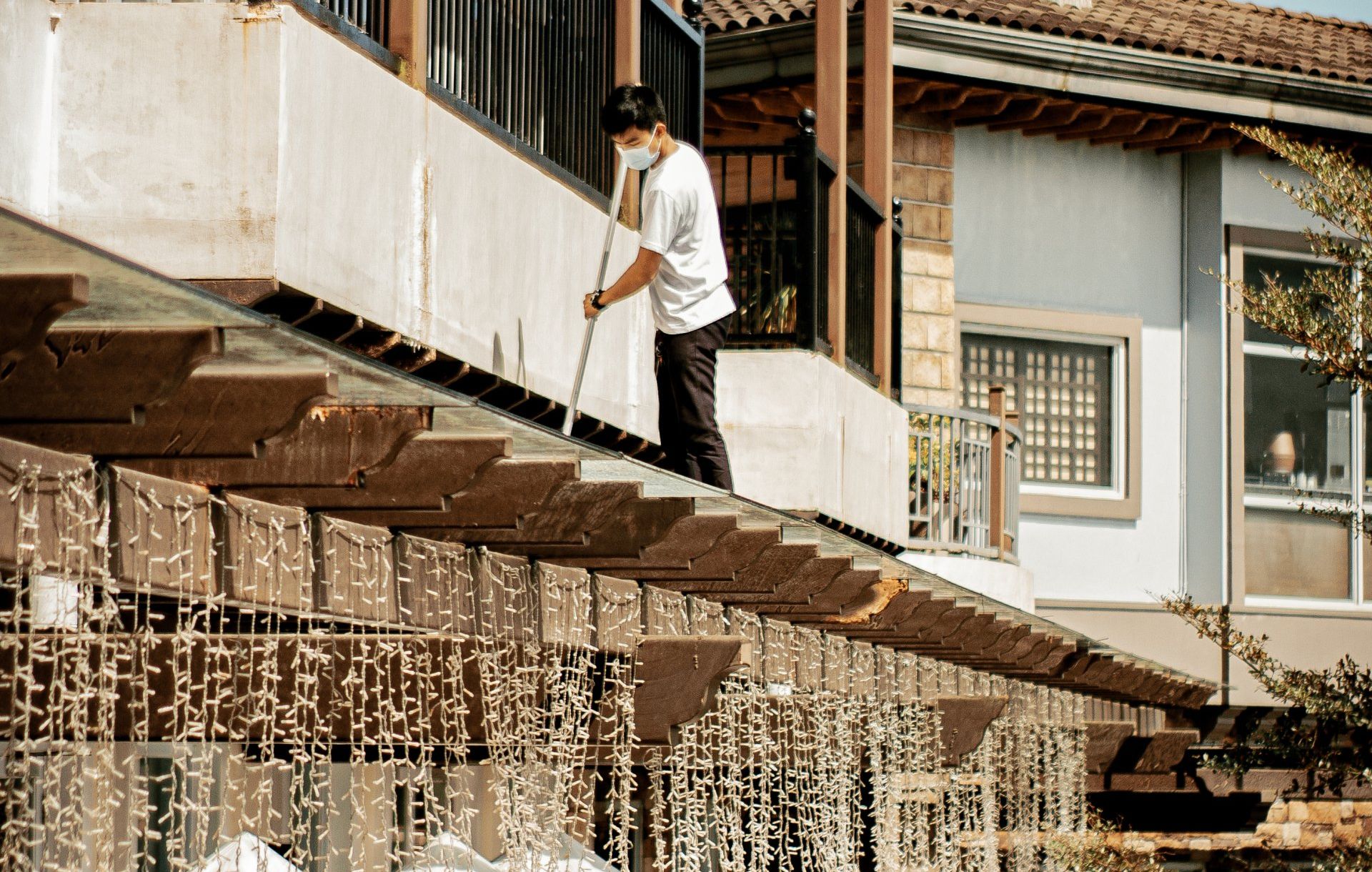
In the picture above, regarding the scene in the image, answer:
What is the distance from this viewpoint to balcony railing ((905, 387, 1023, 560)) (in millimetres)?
15469

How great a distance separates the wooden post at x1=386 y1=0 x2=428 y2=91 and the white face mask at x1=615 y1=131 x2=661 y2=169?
4.31 ft

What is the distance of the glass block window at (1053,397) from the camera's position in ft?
64.9

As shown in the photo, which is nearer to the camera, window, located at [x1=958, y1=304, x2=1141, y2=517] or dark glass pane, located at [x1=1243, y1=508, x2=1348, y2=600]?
window, located at [x1=958, y1=304, x2=1141, y2=517]

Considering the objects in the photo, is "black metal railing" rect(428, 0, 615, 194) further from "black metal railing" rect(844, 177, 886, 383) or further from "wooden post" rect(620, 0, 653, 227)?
"black metal railing" rect(844, 177, 886, 383)

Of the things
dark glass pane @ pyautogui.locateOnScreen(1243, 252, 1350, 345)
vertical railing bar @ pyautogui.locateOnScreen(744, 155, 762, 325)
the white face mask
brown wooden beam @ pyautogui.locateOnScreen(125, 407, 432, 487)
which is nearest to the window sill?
dark glass pane @ pyautogui.locateOnScreen(1243, 252, 1350, 345)

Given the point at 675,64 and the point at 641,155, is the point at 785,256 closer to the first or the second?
the point at 675,64

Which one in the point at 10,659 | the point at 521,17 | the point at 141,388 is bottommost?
the point at 10,659

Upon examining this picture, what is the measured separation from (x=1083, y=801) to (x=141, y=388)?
14.5 metres

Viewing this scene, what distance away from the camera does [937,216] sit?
64.1 ft

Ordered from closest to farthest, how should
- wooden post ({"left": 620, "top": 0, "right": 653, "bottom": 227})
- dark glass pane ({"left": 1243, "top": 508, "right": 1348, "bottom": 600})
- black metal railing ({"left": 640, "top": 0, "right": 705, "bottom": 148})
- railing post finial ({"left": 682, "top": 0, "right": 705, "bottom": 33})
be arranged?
wooden post ({"left": 620, "top": 0, "right": 653, "bottom": 227}) < black metal railing ({"left": 640, "top": 0, "right": 705, "bottom": 148}) < railing post finial ({"left": 682, "top": 0, "right": 705, "bottom": 33}) < dark glass pane ({"left": 1243, "top": 508, "right": 1348, "bottom": 600})

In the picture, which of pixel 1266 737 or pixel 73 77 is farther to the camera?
pixel 1266 737

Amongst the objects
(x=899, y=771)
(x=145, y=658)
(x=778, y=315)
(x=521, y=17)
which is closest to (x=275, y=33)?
(x=145, y=658)

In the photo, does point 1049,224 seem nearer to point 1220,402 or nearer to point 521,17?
point 1220,402

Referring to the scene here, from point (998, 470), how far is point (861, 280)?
8.73 feet
